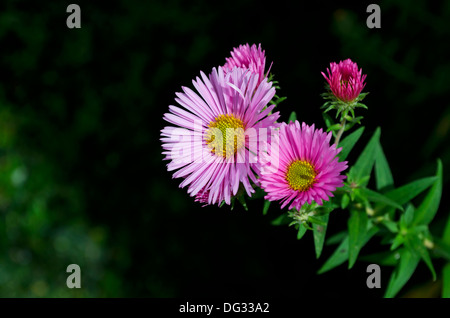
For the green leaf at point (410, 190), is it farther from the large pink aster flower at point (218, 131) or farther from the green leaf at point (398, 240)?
the large pink aster flower at point (218, 131)

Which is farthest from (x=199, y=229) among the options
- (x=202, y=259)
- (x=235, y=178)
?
(x=235, y=178)

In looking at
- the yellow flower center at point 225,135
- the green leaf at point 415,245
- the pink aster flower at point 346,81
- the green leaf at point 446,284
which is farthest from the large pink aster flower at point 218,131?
the green leaf at point 446,284

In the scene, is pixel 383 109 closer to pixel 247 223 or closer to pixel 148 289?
pixel 247 223

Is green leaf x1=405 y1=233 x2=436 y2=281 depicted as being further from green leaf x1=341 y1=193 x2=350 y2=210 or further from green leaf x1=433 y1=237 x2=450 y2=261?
green leaf x1=341 y1=193 x2=350 y2=210

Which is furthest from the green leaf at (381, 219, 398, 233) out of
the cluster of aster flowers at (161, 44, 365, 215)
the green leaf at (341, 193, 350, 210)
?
the cluster of aster flowers at (161, 44, 365, 215)

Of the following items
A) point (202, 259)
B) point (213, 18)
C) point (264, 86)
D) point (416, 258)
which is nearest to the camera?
point (264, 86)

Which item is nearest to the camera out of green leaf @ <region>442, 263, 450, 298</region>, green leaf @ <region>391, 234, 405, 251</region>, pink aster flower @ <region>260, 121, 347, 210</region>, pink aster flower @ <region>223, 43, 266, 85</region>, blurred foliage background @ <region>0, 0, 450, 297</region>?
pink aster flower @ <region>260, 121, 347, 210</region>

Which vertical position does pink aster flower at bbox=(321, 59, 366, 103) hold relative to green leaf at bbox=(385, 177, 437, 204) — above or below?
above
